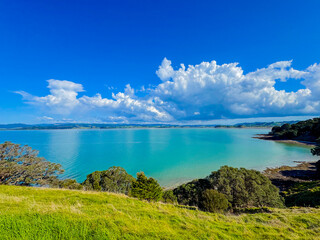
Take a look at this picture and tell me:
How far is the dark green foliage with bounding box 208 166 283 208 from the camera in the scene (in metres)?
20.0

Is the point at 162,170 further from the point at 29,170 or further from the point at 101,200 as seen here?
the point at 101,200

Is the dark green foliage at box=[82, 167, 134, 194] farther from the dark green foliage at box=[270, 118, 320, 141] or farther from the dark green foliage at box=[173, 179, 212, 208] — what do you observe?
the dark green foliage at box=[270, 118, 320, 141]

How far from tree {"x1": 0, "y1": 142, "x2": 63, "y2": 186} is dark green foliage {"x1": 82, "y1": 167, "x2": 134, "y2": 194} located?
573 cm

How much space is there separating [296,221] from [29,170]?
29964 millimetres

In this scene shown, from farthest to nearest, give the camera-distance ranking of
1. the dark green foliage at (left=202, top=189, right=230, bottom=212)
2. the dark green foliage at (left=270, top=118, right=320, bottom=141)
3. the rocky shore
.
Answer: the dark green foliage at (left=270, top=118, right=320, bottom=141)
the rocky shore
the dark green foliage at (left=202, top=189, right=230, bottom=212)

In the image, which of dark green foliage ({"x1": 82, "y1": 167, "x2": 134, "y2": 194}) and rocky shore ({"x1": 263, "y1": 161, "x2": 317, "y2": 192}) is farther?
rocky shore ({"x1": 263, "y1": 161, "x2": 317, "y2": 192})

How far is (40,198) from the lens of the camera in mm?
8758

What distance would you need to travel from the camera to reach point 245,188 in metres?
21.6

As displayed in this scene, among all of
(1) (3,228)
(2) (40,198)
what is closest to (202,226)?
(1) (3,228)

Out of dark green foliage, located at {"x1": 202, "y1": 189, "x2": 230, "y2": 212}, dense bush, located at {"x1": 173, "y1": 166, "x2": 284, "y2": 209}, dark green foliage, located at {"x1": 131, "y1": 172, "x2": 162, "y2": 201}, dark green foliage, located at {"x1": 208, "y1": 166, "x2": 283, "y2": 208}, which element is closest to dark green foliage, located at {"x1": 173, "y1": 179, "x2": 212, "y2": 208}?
dense bush, located at {"x1": 173, "y1": 166, "x2": 284, "y2": 209}

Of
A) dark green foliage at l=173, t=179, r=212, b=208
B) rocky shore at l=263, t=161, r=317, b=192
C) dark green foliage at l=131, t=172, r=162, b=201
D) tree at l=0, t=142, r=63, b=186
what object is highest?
tree at l=0, t=142, r=63, b=186

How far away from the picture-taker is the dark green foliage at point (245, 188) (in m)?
20.0

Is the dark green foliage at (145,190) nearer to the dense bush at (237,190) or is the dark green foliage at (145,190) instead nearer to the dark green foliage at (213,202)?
the dense bush at (237,190)

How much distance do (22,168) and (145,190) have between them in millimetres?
17842
